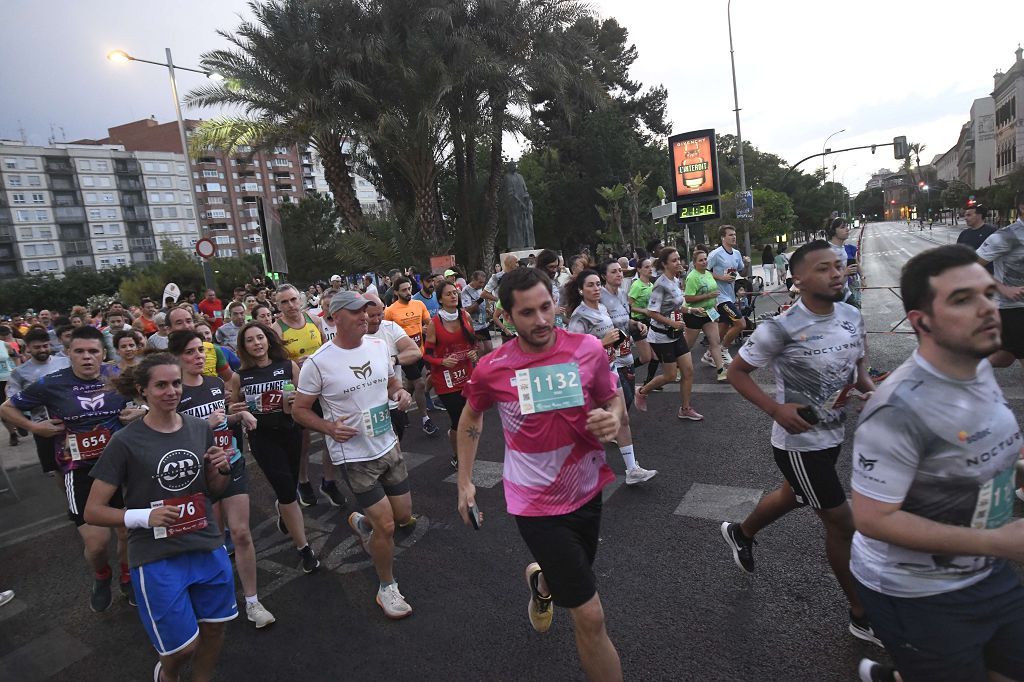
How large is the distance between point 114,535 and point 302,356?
2249 mm

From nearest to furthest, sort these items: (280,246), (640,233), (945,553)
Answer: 1. (945,553)
2. (280,246)
3. (640,233)

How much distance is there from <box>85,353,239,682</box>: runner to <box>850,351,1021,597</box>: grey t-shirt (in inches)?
113

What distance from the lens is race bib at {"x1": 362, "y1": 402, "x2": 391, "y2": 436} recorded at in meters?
3.87

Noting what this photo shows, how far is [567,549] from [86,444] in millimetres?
3813

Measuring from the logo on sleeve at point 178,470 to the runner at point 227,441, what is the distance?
24.9 inches

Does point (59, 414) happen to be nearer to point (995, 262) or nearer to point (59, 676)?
point (59, 676)

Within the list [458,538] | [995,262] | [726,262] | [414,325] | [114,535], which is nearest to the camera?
[458,538]

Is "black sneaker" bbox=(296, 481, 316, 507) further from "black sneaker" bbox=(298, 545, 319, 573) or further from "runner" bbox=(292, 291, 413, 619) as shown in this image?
"runner" bbox=(292, 291, 413, 619)

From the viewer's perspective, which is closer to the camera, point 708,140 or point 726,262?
point 726,262

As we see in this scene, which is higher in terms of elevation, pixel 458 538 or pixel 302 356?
pixel 302 356

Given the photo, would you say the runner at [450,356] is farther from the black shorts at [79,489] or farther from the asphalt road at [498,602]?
the black shorts at [79,489]

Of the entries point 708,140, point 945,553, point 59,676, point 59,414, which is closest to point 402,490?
point 59,676

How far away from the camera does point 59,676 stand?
366 cm

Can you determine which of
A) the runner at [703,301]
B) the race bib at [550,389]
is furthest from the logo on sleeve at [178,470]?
the runner at [703,301]
